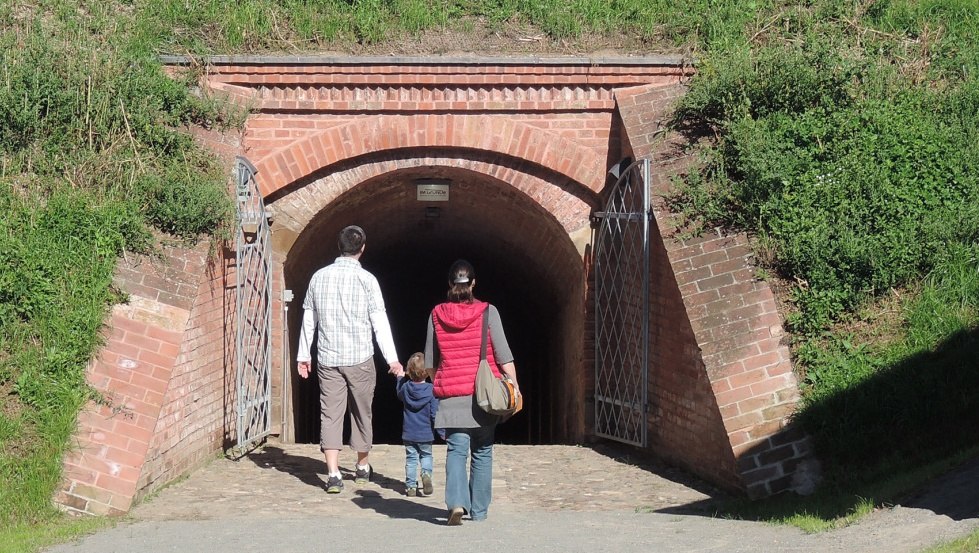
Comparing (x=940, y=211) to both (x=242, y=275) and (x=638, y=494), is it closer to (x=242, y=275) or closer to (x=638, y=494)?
(x=638, y=494)

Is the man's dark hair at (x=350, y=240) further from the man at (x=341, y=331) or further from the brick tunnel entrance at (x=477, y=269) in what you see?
the brick tunnel entrance at (x=477, y=269)

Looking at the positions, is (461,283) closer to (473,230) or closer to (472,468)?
(472,468)

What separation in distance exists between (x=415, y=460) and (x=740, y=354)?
2424 mm

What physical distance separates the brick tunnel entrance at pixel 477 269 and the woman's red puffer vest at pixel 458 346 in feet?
12.2

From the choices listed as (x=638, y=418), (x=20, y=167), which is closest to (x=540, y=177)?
(x=638, y=418)

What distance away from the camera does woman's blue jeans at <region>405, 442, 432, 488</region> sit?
7594 millimetres

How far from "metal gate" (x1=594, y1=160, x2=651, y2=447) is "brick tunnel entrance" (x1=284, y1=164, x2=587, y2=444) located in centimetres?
34

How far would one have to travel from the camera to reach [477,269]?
49.6 ft

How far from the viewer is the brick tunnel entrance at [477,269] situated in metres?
10.5

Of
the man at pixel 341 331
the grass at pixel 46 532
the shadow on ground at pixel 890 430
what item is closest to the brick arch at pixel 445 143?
the man at pixel 341 331

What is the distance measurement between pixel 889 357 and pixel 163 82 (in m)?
6.25

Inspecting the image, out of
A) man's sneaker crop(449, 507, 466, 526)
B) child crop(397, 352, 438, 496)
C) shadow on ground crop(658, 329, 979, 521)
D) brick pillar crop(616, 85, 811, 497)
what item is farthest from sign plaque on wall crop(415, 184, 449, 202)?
man's sneaker crop(449, 507, 466, 526)

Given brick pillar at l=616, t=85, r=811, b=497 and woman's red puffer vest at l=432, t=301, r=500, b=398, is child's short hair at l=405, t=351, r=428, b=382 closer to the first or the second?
woman's red puffer vest at l=432, t=301, r=500, b=398

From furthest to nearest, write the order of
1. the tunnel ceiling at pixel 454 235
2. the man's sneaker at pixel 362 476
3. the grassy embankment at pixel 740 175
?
the tunnel ceiling at pixel 454 235, the man's sneaker at pixel 362 476, the grassy embankment at pixel 740 175
